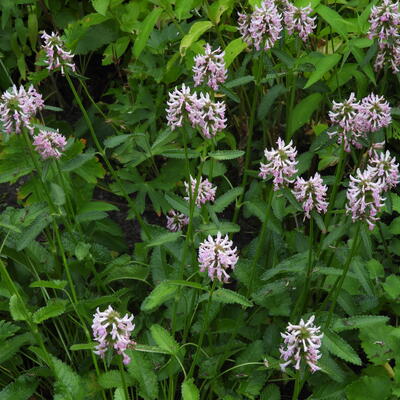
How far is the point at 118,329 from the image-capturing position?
5.12 feet

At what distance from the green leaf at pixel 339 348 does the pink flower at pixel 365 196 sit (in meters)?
0.42

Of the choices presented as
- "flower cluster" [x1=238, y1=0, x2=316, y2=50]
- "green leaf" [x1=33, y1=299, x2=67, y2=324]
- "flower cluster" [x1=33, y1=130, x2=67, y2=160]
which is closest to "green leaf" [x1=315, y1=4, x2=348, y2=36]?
"flower cluster" [x1=238, y1=0, x2=316, y2=50]

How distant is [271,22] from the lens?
205cm

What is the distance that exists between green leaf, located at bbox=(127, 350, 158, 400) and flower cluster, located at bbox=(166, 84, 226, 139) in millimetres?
715

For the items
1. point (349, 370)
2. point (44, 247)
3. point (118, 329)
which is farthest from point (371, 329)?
point (44, 247)

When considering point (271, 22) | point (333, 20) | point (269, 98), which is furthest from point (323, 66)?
point (271, 22)

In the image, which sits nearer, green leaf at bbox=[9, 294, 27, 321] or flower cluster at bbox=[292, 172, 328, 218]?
flower cluster at bbox=[292, 172, 328, 218]

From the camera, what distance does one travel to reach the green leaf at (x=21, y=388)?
2.24 m

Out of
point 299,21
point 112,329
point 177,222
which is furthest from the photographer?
point 177,222

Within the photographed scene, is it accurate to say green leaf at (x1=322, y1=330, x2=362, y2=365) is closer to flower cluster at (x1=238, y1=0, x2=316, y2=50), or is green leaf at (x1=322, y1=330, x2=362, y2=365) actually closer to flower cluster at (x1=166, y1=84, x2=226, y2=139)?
flower cluster at (x1=166, y1=84, x2=226, y2=139)

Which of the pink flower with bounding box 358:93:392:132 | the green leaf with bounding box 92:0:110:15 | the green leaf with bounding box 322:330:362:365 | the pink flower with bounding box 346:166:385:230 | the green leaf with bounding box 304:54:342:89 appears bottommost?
the green leaf with bounding box 322:330:362:365

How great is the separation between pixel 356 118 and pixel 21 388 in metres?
1.35

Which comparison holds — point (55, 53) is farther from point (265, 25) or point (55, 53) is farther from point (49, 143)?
point (265, 25)

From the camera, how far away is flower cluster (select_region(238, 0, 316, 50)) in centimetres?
205
